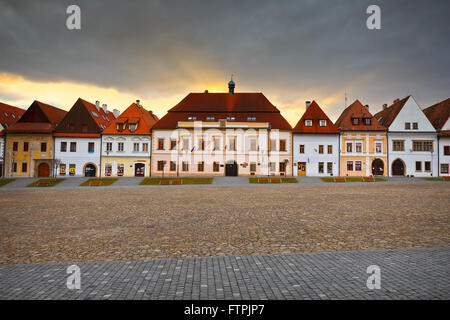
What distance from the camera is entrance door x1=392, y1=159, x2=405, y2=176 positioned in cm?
4431

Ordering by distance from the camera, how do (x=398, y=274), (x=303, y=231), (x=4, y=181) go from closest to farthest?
(x=398, y=274)
(x=303, y=231)
(x=4, y=181)

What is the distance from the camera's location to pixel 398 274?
18.2 ft

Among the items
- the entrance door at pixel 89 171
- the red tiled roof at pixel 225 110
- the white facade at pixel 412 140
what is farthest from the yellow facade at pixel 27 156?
the white facade at pixel 412 140

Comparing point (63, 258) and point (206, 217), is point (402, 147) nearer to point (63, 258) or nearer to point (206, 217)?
point (206, 217)

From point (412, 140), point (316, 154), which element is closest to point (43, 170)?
point (316, 154)

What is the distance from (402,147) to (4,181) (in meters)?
60.3

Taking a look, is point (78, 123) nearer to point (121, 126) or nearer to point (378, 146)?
point (121, 126)

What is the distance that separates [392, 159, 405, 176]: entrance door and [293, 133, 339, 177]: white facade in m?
9.32

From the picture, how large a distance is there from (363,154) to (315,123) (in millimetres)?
9394

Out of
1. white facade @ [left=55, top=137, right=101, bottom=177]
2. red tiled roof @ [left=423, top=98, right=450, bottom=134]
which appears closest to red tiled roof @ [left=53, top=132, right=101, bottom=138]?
white facade @ [left=55, top=137, right=101, bottom=177]

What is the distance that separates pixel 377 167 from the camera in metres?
44.6

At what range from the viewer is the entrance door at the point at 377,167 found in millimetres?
44531

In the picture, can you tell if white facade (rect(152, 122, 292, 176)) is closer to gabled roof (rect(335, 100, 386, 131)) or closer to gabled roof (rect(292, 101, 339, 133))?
gabled roof (rect(292, 101, 339, 133))

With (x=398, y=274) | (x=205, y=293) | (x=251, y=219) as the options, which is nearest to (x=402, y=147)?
(x=251, y=219)
